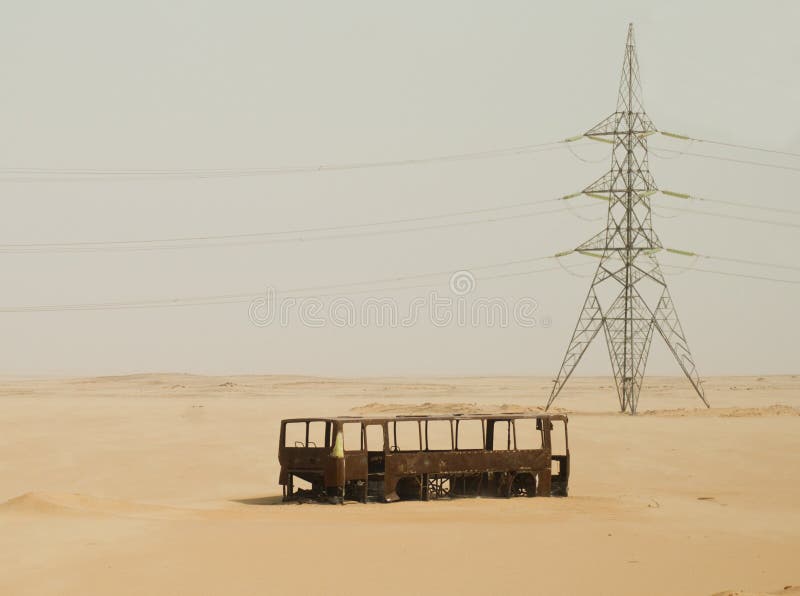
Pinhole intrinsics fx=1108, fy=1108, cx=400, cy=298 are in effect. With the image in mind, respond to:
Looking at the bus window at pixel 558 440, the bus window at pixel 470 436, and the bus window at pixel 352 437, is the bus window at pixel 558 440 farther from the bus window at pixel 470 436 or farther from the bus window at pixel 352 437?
the bus window at pixel 352 437

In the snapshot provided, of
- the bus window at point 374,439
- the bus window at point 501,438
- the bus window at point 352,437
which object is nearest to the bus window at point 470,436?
the bus window at point 501,438

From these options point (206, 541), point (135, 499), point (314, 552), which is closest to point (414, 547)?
point (314, 552)

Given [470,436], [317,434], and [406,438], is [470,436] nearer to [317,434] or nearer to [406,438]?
[406,438]

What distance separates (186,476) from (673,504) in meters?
15.8

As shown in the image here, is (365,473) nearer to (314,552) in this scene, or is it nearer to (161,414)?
(314,552)

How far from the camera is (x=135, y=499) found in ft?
100

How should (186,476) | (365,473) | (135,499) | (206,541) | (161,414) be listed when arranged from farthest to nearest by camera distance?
1. (161,414)
2. (186,476)
3. (135,499)
4. (365,473)
5. (206,541)

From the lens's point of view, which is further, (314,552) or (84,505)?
(84,505)

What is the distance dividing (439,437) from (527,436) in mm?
4257

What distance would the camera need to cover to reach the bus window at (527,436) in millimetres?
44912

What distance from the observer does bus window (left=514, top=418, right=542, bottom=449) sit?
44912 millimetres

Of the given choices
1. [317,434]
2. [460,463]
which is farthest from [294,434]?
[460,463]

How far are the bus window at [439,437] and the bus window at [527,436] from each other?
291cm

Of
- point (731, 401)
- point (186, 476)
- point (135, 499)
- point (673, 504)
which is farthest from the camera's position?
point (731, 401)
